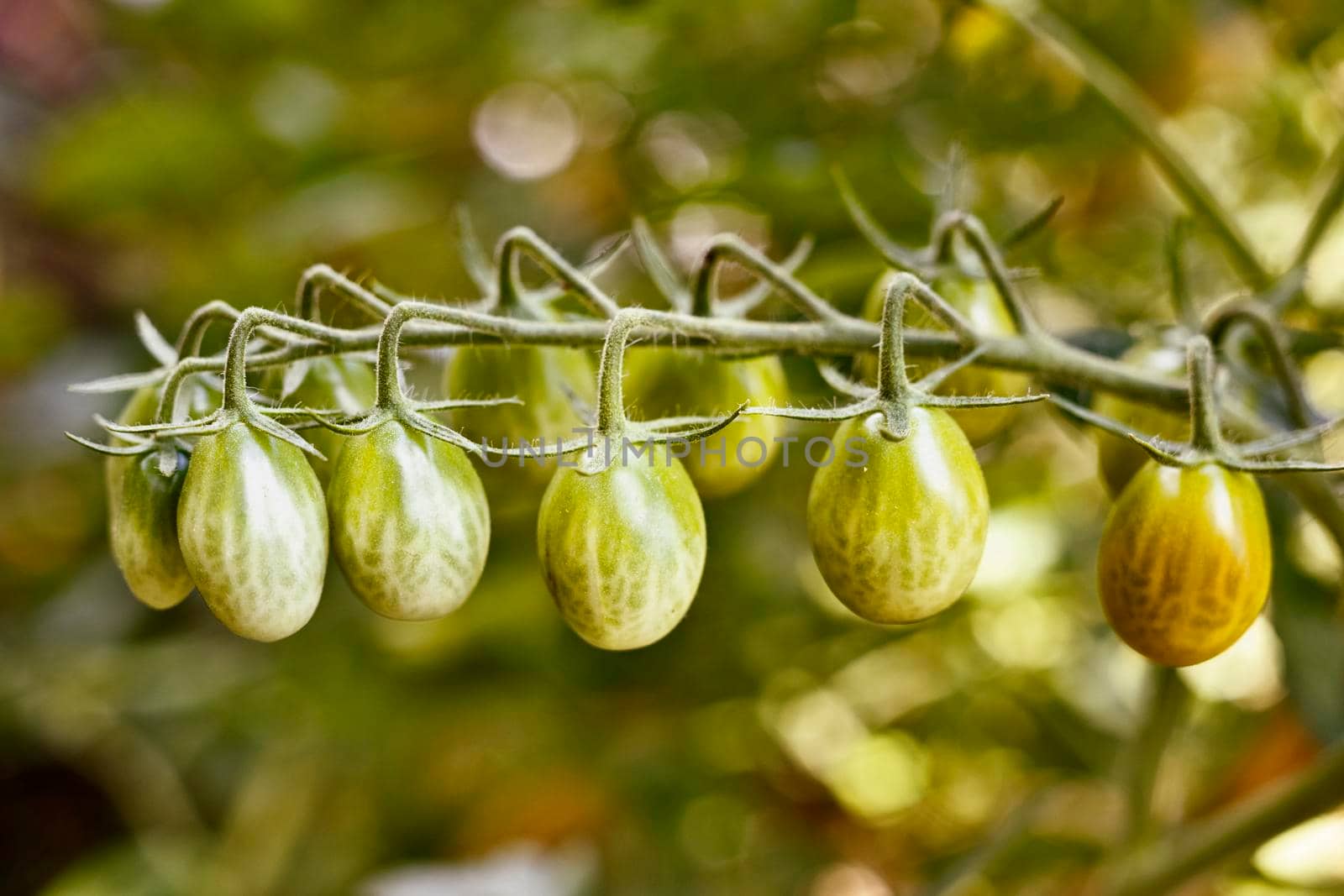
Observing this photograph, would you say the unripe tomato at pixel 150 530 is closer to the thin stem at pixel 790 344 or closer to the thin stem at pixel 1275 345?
the thin stem at pixel 790 344

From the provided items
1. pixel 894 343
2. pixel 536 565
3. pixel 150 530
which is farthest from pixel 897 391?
pixel 536 565

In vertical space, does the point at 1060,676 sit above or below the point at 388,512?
below

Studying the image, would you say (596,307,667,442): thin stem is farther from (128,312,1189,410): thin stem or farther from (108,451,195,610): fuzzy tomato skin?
(108,451,195,610): fuzzy tomato skin

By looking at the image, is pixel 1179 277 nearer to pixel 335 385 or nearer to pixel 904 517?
pixel 904 517

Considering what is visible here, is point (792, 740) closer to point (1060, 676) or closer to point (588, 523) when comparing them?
point (1060, 676)

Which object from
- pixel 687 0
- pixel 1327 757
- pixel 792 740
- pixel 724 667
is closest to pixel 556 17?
pixel 687 0
